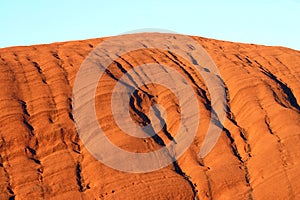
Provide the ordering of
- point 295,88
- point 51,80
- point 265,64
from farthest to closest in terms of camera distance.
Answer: point 265,64 → point 295,88 → point 51,80

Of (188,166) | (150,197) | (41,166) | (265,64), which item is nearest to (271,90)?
(265,64)

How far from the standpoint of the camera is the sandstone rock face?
58.4 metres

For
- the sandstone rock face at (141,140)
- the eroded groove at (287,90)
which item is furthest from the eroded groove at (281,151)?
the eroded groove at (287,90)

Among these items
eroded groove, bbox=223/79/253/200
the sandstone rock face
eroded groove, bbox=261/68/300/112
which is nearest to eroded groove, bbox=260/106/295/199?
the sandstone rock face

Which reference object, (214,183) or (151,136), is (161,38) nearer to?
(151,136)

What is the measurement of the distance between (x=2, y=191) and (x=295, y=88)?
132 feet

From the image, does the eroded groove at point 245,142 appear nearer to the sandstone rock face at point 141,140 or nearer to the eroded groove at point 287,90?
the sandstone rock face at point 141,140

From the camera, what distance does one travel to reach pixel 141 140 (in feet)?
208

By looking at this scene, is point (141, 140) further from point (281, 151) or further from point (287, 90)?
point (287, 90)

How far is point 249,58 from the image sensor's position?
84.9 meters

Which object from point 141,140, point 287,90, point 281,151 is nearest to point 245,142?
point 281,151

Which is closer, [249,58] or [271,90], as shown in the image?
[271,90]

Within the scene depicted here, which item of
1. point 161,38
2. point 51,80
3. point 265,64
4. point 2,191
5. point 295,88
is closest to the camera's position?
point 2,191

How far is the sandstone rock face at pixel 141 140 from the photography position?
58.4 meters
